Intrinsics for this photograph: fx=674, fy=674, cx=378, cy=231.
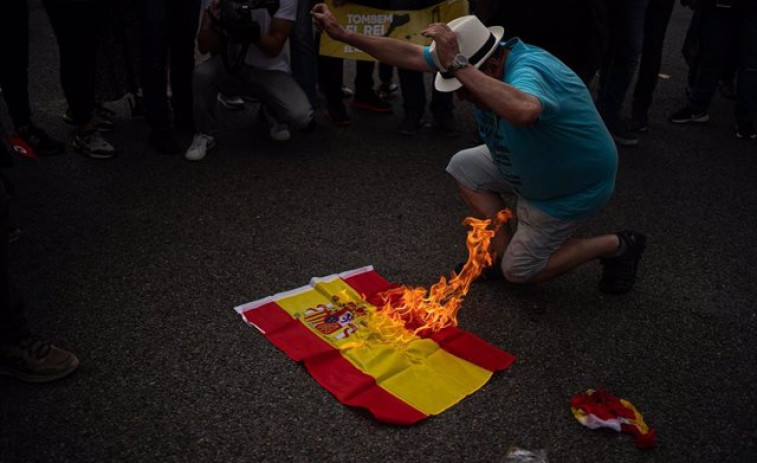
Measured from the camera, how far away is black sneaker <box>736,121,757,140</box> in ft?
18.2

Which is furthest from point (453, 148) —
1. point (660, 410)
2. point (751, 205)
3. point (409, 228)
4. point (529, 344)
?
point (660, 410)

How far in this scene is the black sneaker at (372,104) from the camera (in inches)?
234

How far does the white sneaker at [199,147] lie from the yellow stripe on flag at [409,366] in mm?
1981

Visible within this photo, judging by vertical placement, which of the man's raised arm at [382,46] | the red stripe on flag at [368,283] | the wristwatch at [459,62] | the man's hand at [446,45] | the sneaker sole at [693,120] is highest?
the man's hand at [446,45]

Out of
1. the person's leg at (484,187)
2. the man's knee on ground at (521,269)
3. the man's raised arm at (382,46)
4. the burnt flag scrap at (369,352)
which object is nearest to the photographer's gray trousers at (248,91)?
the man's raised arm at (382,46)

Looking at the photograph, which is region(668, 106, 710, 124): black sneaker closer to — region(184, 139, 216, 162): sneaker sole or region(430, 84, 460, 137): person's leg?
region(430, 84, 460, 137): person's leg

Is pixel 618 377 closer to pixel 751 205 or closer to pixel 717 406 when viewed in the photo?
pixel 717 406

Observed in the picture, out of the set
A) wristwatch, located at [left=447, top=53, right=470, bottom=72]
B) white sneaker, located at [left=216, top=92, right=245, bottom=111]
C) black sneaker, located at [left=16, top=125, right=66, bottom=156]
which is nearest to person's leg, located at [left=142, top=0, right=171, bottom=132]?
black sneaker, located at [left=16, top=125, right=66, bottom=156]

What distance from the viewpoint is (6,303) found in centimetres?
254

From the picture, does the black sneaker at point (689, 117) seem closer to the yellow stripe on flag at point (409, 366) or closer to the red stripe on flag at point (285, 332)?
the yellow stripe on flag at point (409, 366)

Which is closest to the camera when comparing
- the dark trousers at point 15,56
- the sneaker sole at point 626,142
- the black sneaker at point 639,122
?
the dark trousers at point 15,56

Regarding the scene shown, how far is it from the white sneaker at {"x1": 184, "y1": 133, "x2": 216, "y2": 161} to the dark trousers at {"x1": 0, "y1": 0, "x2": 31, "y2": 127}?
1.09 m

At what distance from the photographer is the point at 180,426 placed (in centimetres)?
243

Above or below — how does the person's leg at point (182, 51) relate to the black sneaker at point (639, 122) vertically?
above
